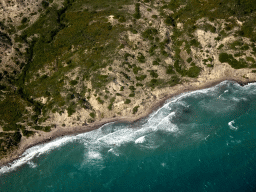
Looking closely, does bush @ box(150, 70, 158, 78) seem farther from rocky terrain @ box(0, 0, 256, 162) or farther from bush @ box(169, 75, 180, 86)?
bush @ box(169, 75, 180, 86)

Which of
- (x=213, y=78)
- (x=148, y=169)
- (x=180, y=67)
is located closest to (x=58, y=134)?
(x=148, y=169)

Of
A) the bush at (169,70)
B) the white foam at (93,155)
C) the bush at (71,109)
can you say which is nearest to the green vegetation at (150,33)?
the bush at (169,70)

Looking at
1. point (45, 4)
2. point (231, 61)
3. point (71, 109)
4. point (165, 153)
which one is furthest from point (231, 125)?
point (45, 4)

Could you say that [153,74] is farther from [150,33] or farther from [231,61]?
[231,61]

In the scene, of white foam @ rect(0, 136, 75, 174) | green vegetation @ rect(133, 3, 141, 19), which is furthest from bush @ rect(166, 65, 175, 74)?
white foam @ rect(0, 136, 75, 174)

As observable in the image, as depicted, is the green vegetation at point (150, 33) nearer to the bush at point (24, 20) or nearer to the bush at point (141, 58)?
the bush at point (141, 58)
